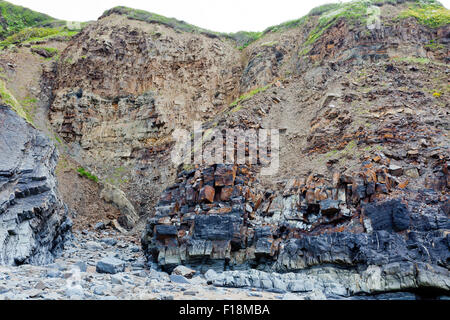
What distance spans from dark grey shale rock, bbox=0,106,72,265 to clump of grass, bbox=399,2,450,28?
27776 mm

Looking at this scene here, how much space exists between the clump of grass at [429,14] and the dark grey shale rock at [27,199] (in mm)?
27776

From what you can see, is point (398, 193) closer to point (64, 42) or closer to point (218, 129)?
point (218, 129)

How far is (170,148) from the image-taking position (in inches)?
1078

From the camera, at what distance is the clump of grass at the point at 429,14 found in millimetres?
26044

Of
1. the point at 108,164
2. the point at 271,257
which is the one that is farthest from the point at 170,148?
the point at 271,257

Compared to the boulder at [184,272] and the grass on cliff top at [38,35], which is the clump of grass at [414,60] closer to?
the boulder at [184,272]

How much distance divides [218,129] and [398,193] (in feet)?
37.5

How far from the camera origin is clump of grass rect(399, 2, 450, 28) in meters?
26.0

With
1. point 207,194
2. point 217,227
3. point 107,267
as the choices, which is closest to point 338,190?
point 217,227

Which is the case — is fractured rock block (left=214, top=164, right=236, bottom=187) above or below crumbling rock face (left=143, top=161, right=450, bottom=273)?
above

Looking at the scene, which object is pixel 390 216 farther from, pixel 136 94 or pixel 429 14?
pixel 136 94

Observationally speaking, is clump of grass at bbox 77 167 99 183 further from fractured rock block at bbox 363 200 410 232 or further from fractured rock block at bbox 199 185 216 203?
fractured rock block at bbox 363 200 410 232

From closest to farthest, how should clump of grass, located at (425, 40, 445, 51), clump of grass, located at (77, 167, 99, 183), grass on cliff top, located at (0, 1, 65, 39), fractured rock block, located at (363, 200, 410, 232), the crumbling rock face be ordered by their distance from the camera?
1. the crumbling rock face
2. fractured rock block, located at (363, 200, 410, 232)
3. clump of grass, located at (425, 40, 445, 51)
4. clump of grass, located at (77, 167, 99, 183)
5. grass on cliff top, located at (0, 1, 65, 39)

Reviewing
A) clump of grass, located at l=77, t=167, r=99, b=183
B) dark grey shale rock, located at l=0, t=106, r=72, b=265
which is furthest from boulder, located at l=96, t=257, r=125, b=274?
clump of grass, located at l=77, t=167, r=99, b=183
